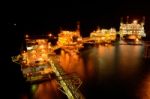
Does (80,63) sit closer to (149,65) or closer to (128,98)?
(149,65)

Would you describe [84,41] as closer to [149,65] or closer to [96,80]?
[149,65]

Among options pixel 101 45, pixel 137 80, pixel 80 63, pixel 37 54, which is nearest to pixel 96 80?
pixel 137 80

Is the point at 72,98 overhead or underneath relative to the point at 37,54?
underneath

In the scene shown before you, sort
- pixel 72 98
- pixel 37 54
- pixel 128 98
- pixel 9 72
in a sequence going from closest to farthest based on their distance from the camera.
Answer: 1. pixel 72 98
2. pixel 128 98
3. pixel 9 72
4. pixel 37 54

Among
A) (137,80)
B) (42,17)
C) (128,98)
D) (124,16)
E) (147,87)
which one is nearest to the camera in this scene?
(128,98)

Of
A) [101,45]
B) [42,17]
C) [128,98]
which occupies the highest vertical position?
[42,17]

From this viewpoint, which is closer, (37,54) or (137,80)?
(137,80)

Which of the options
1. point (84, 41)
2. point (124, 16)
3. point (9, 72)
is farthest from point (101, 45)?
point (9, 72)
